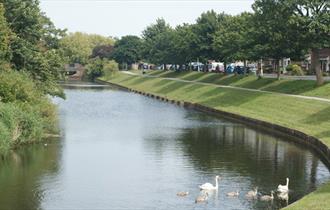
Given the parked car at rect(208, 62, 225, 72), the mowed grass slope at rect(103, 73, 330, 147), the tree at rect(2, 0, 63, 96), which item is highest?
the tree at rect(2, 0, 63, 96)

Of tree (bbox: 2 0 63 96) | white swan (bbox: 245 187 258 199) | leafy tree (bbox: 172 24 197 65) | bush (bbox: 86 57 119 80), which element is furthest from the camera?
bush (bbox: 86 57 119 80)

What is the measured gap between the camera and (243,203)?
29828mm

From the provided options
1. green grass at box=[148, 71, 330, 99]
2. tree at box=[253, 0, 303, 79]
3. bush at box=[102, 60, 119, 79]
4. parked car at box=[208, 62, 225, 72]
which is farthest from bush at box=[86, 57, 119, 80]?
tree at box=[253, 0, 303, 79]

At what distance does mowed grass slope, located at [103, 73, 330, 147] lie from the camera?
53531 millimetres

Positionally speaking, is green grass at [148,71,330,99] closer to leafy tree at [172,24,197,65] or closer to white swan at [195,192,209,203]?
leafy tree at [172,24,197,65]

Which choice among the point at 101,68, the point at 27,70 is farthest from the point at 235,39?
the point at 101,68

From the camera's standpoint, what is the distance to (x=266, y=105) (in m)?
68.1

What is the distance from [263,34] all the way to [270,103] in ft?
51.3

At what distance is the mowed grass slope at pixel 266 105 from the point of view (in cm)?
5353

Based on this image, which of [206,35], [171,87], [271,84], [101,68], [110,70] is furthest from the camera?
[101,68]

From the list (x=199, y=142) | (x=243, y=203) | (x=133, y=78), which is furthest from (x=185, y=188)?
(x=133, y=78)

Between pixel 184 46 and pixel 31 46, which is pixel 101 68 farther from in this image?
pixel 31 46

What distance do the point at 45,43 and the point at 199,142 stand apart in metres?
19.8

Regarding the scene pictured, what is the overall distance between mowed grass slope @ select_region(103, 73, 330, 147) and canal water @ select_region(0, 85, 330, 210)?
10.4 feet
